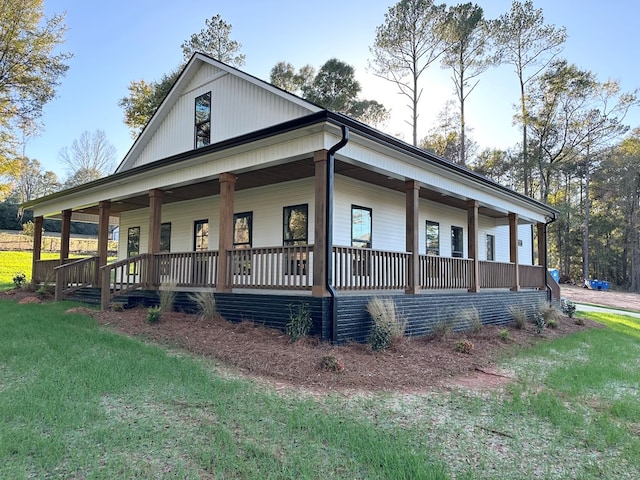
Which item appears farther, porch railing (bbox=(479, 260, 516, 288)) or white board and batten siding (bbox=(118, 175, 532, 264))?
porch railing (bbox=(479, 260, 516, 288))

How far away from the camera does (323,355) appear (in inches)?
257

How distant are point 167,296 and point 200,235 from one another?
4.44 meters

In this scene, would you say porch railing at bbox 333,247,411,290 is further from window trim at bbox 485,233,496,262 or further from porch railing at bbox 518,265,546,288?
window trim at bbox 485,233,496,262

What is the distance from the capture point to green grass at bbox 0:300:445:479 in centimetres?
321

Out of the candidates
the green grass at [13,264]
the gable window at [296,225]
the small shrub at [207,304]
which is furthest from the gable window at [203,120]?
the green grass at [13,264]

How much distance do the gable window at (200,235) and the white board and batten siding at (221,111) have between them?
2.47m

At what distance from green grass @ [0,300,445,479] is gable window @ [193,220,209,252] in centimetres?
789

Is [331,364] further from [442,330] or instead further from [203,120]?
[203,120]

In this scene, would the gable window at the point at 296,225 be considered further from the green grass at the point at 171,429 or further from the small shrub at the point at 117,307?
the green grass at the point at 171,429

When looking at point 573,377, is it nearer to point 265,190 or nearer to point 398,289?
point 398,289

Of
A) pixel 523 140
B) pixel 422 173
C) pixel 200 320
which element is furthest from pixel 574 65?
pixel 200 320

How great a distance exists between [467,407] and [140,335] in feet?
20.0

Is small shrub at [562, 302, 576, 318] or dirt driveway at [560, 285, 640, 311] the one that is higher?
small shrub at [562, 302, 576, 318]

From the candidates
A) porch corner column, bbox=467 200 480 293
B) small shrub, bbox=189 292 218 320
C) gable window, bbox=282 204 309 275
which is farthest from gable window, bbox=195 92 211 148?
porch corner column, bbox=467 200 480 293
